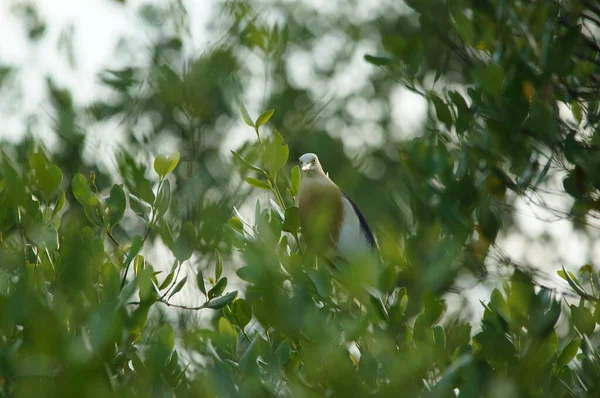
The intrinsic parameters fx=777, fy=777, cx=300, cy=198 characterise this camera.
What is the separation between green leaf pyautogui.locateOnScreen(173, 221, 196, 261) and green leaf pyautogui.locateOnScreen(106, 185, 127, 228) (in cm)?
26

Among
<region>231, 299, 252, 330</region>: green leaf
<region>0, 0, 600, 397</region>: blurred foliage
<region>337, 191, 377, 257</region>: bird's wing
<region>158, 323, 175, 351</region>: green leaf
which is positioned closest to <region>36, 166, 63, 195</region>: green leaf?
<region>0, 0, 600, 397</region>: blurred foliage

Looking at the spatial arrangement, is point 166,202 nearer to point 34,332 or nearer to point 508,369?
point 508,369

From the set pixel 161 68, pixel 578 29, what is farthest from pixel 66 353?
pixel 161 68

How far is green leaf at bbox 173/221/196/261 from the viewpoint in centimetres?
231

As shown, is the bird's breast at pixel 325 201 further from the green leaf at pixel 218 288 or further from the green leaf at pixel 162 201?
the green leaf at pixel 162 201

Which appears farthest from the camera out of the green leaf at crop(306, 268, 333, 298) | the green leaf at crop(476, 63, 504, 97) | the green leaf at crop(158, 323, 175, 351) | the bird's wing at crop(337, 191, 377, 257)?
the bird's wing at crop(337, 191, 377, 257)

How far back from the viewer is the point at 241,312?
2.51 metres

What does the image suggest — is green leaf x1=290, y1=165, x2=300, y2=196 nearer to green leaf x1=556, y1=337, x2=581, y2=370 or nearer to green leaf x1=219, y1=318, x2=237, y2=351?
green leaf x1=219, y1=318, x2=237, y2=351

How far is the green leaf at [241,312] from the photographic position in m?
2.51

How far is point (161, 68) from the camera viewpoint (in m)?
4.77

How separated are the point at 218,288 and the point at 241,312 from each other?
0.39 feet

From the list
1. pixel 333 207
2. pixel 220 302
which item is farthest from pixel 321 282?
pixel 333 207

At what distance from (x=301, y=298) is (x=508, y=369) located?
0.69 meters

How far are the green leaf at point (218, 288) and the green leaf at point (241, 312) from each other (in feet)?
0.24
